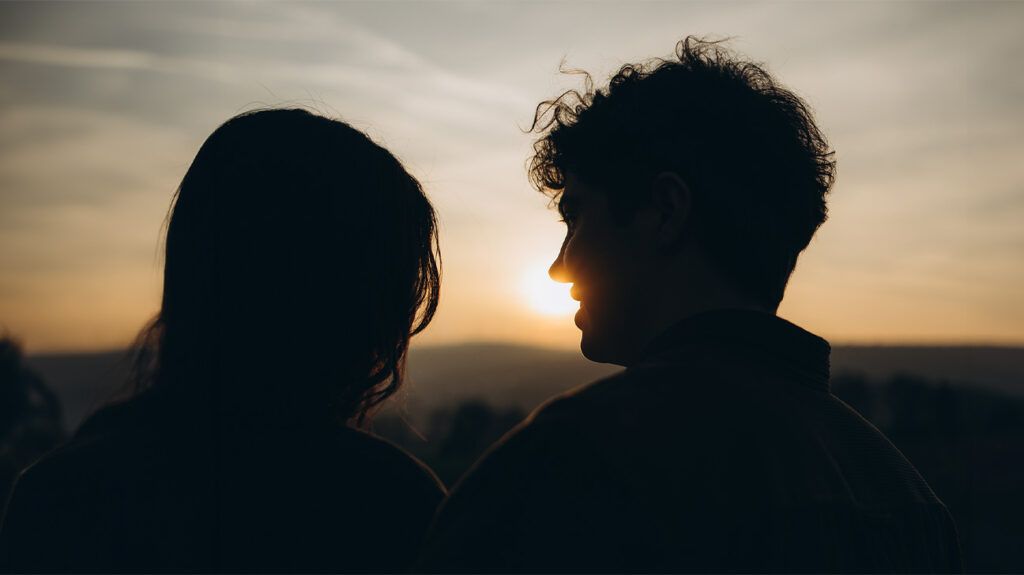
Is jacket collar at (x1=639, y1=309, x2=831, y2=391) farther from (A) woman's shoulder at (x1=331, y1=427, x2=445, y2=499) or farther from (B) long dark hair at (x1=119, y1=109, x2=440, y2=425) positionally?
(B) long dark hair at (x1=119, y1=109, x2=440, y2=425)

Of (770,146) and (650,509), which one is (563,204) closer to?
(770,146)

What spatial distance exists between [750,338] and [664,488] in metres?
0.52

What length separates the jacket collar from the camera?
187 centimetres

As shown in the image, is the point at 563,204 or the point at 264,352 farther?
the point at 563,204

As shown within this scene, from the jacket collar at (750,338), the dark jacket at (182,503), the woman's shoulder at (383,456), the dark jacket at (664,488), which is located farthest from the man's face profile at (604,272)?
the dark jacket at (182,503)

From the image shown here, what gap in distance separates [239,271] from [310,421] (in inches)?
16.6

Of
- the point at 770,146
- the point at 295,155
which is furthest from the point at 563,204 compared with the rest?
the point at 295,155

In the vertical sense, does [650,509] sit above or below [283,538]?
above

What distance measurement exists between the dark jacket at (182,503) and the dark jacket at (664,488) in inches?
16.4

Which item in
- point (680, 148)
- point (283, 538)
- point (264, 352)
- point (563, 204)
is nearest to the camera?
point (283, 538)

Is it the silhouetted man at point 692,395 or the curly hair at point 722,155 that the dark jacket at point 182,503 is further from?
the curly hair at point 722,155

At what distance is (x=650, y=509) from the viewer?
4.89ft

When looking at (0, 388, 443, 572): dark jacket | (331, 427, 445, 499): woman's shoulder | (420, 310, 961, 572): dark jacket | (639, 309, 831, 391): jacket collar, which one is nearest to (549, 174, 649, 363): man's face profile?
(639, 309, 831, 391): jacket collar

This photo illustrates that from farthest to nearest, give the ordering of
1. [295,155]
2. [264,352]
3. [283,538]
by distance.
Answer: [295,155] < [264,352] < [283,538]
